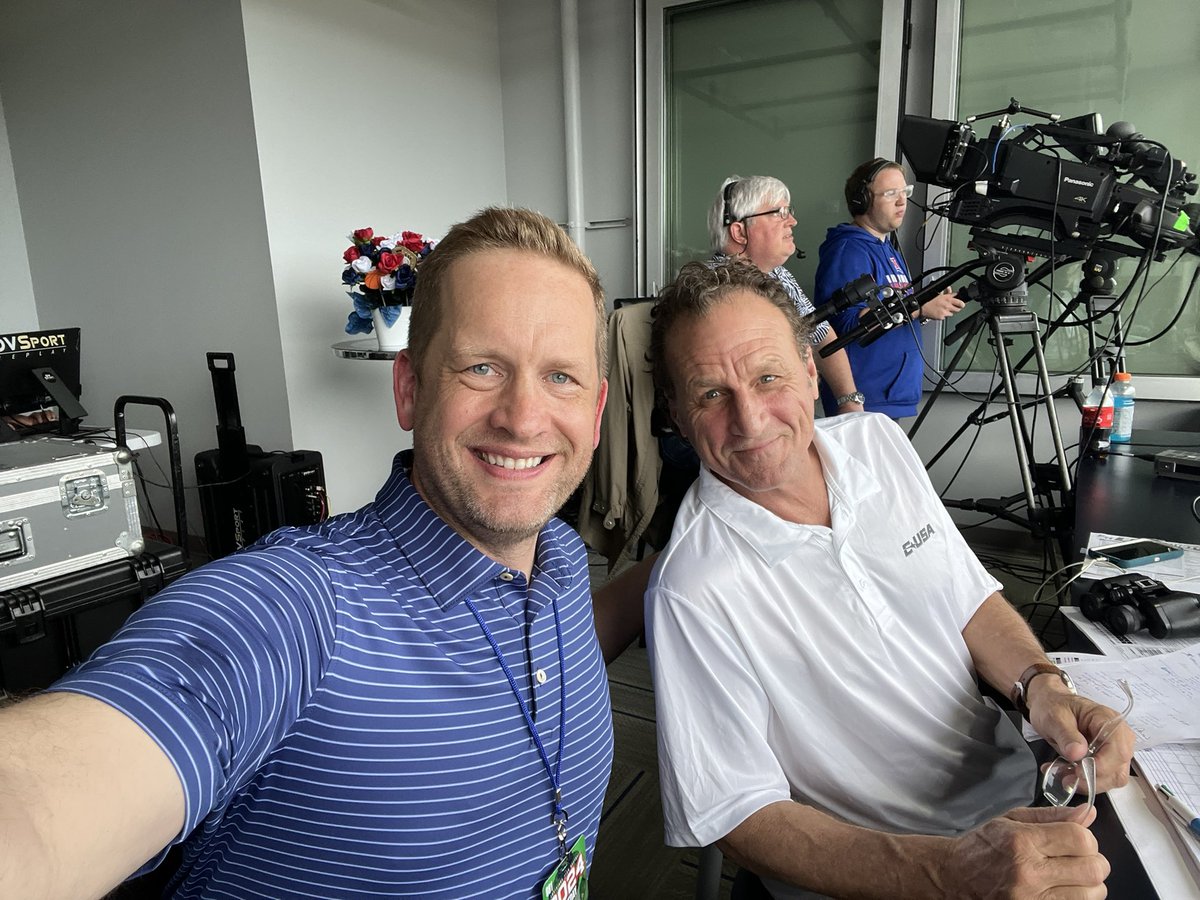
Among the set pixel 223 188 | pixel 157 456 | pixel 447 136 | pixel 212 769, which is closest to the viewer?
pixel 212 769

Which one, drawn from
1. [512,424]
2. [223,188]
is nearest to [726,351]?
[512,424]

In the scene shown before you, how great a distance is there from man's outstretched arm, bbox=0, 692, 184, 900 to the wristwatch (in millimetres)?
987

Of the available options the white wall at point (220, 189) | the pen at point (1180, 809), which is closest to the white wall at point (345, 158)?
the white wall at point (220, 189)

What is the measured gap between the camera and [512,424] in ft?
2.67

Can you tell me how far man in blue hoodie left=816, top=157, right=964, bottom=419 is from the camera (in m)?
2.84

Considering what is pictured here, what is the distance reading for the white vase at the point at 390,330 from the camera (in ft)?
10.1

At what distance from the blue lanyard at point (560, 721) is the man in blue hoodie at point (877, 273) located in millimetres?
2240

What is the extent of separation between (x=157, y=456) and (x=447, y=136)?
233cm

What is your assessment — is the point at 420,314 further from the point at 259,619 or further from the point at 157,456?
the point at 157,456

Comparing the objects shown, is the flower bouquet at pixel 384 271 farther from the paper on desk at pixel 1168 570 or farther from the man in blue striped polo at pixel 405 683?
the paper on desk at pixel 1168 570

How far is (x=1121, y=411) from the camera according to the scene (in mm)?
2322

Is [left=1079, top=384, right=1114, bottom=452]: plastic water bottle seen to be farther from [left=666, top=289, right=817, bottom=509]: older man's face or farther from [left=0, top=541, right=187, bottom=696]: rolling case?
[left=0, top=541, right=187, bottom=696]: rolling case

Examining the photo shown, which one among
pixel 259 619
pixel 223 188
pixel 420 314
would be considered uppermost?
pixel 223 188

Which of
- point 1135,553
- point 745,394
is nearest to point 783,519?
point 745,394
